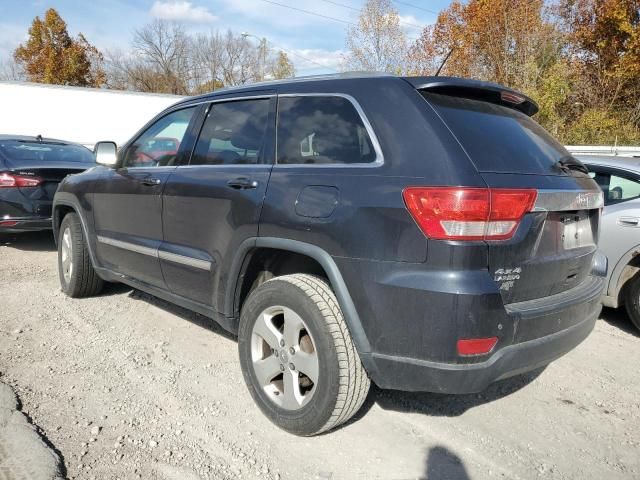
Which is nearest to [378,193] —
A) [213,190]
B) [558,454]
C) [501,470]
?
[213,190]

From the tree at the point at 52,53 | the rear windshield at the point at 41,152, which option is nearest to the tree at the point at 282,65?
the tree at the point at 52,53

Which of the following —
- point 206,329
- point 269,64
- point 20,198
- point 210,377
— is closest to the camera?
point 210,377

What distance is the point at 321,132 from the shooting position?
277cm

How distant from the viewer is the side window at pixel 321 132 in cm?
257

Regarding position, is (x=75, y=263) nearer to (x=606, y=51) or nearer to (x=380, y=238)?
(x=380, y=238)

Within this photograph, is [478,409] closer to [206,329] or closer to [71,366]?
[206,329]

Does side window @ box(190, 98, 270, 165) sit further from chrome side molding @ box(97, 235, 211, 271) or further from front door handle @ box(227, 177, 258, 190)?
chrome side molding @ box(97, 235, 211, 271)

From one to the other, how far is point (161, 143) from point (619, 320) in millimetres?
4565

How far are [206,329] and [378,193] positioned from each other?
2453 mm

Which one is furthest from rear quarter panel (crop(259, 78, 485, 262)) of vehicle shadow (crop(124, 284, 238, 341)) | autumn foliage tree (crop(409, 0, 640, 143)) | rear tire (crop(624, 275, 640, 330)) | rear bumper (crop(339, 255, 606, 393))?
autumn foliage tree (crop(409, 0, 640, 143))

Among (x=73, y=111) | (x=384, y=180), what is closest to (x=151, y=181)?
(x=384, y=180)

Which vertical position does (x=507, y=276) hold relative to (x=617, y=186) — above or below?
below

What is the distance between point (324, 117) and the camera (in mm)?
2771

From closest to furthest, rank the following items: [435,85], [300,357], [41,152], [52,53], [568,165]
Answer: [435,85], [300,357], [568,165], [41,152], [52,53]
